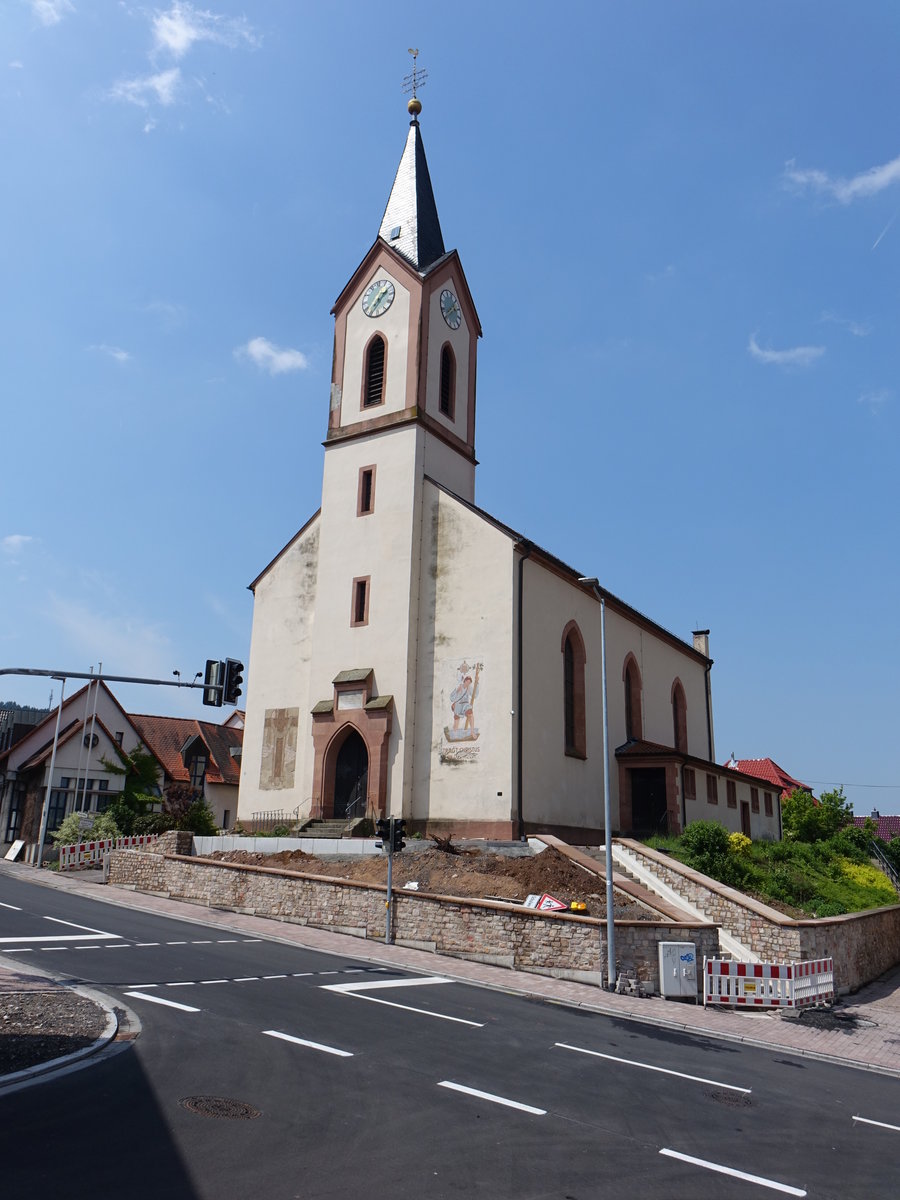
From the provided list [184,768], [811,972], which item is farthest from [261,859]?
[184,768]

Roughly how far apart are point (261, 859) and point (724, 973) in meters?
14.2

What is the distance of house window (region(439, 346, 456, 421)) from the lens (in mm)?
35031

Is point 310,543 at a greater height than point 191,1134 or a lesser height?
greater

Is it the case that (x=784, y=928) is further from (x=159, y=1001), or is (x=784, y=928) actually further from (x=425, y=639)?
(x=425, y=639)

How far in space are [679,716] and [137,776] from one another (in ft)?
87.6

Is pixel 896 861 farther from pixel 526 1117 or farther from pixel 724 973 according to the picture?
pixel 526 1117

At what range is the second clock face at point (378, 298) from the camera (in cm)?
3528

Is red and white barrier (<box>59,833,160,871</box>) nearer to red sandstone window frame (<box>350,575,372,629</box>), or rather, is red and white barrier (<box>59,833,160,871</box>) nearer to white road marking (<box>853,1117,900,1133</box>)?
red sandstone window frame (<box>350,575,372,629</box>)

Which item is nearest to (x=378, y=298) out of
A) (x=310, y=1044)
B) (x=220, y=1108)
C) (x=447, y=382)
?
(x=447, y=382)

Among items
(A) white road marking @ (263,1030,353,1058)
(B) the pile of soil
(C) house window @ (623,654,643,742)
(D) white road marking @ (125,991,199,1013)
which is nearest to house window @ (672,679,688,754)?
(C) house window @ (623,654,643,742)

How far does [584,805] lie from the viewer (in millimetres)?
31922

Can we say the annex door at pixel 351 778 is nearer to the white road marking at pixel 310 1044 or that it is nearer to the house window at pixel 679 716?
the house window at pixel 679 716

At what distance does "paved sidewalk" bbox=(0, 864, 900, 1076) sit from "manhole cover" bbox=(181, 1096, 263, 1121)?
933 centimetres

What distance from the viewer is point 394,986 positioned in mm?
16234
